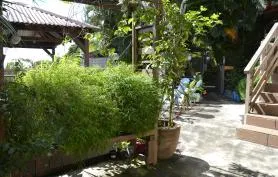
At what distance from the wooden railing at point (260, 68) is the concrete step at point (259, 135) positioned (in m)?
0.47

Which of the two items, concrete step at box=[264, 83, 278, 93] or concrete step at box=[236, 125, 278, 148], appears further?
concrete step at box=[264, 83, 278, 93]

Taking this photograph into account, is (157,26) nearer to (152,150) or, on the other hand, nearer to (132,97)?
(132,97)

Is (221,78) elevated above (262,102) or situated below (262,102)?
above

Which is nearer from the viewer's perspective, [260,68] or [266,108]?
[266,108]

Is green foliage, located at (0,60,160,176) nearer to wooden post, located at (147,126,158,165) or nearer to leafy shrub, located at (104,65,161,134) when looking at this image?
leafy shrub, located at (104,65,161,134)

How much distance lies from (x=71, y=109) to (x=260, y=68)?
13.7 feet

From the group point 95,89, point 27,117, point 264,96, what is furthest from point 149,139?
point 264,96

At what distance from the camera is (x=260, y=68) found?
19.3 feet

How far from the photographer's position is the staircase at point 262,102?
5.12 meters

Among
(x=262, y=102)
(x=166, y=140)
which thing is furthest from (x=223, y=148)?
(x=262, y=102)

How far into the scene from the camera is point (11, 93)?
2.42 meters

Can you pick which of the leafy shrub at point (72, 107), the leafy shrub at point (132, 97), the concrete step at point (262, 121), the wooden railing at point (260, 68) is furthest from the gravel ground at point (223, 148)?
the leafy shrub at point (72, 107)

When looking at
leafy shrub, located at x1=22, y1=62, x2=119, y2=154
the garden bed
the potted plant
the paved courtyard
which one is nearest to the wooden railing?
the paved courtyard

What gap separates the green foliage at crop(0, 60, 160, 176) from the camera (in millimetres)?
2373
